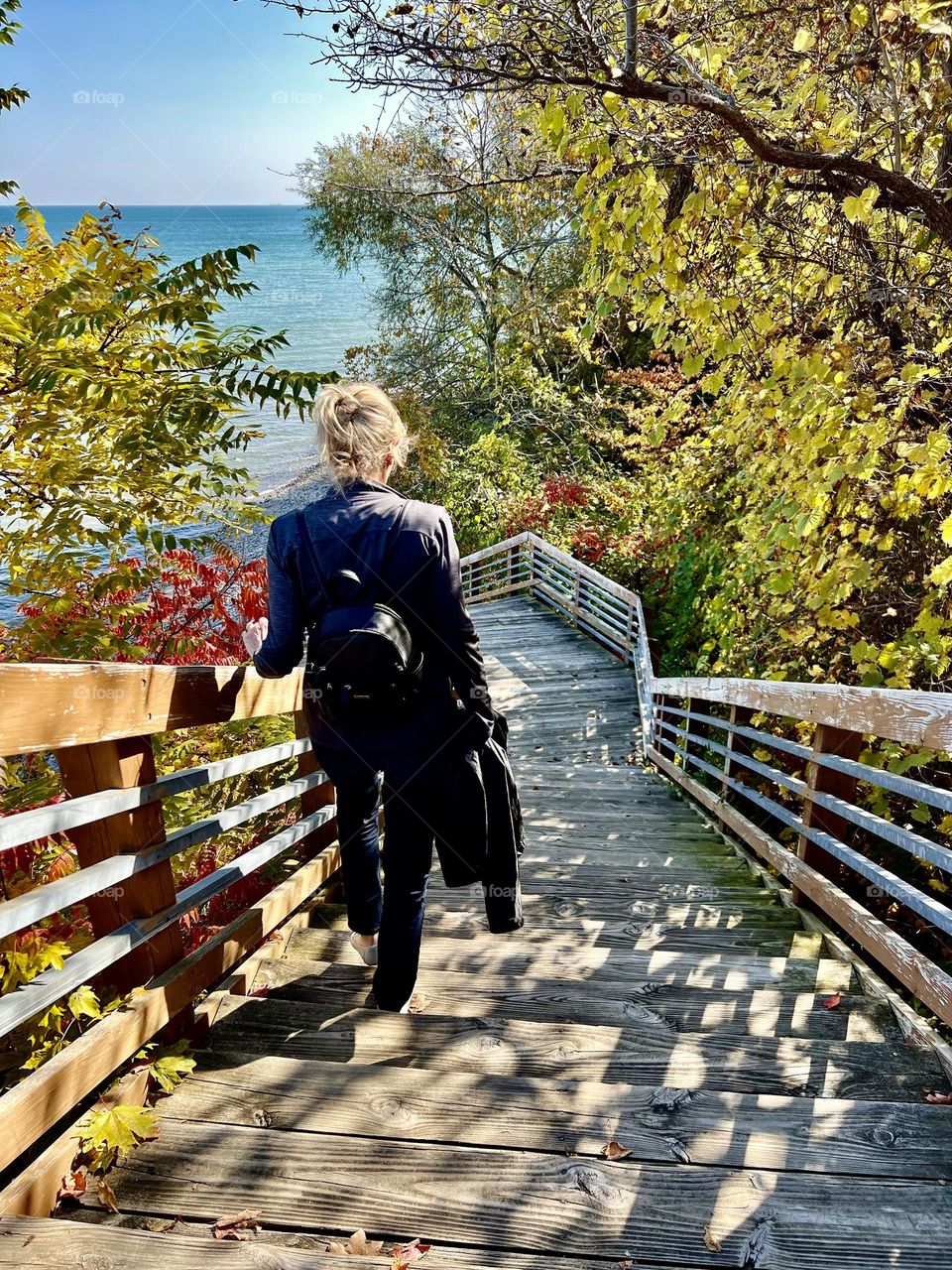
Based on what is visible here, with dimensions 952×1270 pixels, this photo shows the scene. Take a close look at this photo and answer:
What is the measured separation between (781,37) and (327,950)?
4.94 metres

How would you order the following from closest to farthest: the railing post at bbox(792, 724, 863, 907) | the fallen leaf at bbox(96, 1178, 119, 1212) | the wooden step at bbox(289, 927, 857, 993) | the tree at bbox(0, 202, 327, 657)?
the fallen leaf at bbox(96, 1178, 119, 1212) → the wooden step at bbox(289, 927, 857, 993) → the railing post at bbox(792, 724, 863, 907) → the tree at bbox(0, 202, 327, 657)

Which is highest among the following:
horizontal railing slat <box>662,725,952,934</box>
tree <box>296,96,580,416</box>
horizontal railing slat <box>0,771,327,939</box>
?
tree <box>296,96,580,416</box>

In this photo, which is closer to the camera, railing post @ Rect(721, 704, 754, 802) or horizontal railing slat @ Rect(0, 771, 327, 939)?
horizontal railing slat @ Rect(0, 771, 327, 939)

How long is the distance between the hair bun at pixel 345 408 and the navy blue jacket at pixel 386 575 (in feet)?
0.64

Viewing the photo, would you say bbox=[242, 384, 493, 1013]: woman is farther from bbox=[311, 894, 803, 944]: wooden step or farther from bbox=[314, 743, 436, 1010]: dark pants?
bbox=[311, 894, 803, 944]: wooden step

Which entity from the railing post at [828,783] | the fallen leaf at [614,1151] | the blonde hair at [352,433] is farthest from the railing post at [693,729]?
the fallen leaf at [614,1151]

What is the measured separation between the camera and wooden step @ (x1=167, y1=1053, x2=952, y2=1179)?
1.69 metres

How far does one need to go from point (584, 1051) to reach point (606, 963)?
0.76 metres

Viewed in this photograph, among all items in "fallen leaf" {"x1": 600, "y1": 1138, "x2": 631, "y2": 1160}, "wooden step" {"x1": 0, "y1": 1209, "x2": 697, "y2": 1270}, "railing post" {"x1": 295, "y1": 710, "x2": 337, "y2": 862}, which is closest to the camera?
"wooden step" {"x1": 0, "y1": 1209, "x2": 697, "y2": 1270}

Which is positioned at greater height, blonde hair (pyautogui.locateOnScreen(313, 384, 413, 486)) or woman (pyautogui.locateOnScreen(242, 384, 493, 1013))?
blonde hair (pyautogui.locateOnScreen(313, 384, 413, 486))

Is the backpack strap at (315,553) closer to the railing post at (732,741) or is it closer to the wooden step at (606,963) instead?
the wooden step at (606,963)

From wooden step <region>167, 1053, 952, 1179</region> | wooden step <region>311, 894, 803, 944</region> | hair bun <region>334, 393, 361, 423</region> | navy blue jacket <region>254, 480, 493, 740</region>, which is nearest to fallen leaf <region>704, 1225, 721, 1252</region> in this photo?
wooden step <region>167, 1053, 952, 1179</region>

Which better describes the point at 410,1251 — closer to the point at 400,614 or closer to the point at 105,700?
the point at 105,700

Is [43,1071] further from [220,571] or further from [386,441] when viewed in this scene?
[220,571]
